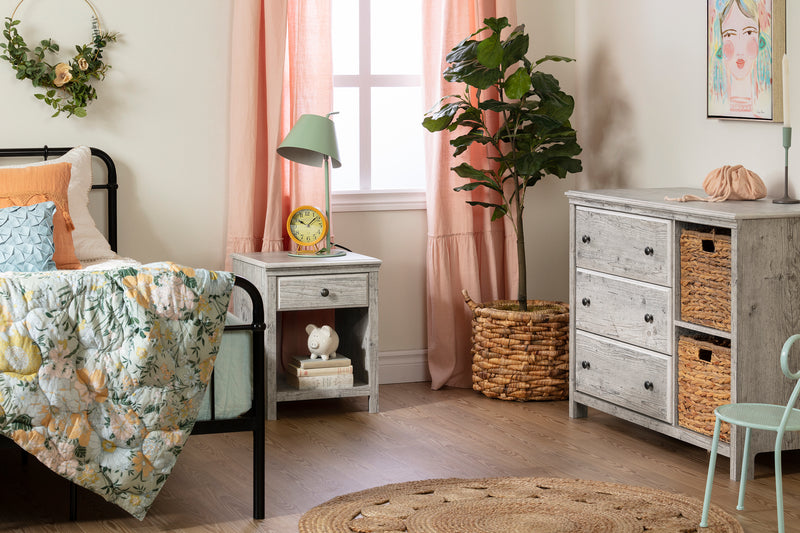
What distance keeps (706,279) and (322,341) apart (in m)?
1.53

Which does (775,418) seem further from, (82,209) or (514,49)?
(82,209)

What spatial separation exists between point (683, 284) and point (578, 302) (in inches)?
23.5

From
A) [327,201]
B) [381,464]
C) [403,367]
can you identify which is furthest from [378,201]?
[381,464]

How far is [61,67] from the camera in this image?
4008 millimetres

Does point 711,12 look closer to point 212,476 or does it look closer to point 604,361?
point 604,361

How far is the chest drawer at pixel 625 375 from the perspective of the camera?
3.46 m

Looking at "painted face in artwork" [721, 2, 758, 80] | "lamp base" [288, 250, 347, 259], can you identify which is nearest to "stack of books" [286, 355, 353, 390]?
"lamp base" [288, 250, 347, 259]

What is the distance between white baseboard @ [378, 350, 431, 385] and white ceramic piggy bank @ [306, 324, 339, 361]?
1.78 ft

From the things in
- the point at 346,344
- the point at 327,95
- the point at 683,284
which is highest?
the point at 327,95

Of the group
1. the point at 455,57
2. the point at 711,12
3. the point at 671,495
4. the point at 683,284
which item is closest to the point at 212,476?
the point at 671,495

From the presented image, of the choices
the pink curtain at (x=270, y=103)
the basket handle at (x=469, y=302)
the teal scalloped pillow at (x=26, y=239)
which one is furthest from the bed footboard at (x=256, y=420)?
the basket handle at (x=469, y=302)

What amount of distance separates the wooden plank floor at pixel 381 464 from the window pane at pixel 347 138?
994 millimetres

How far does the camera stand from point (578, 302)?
389 cm

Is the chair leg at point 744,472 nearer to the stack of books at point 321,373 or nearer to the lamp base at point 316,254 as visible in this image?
the stack of books at point 321,373
